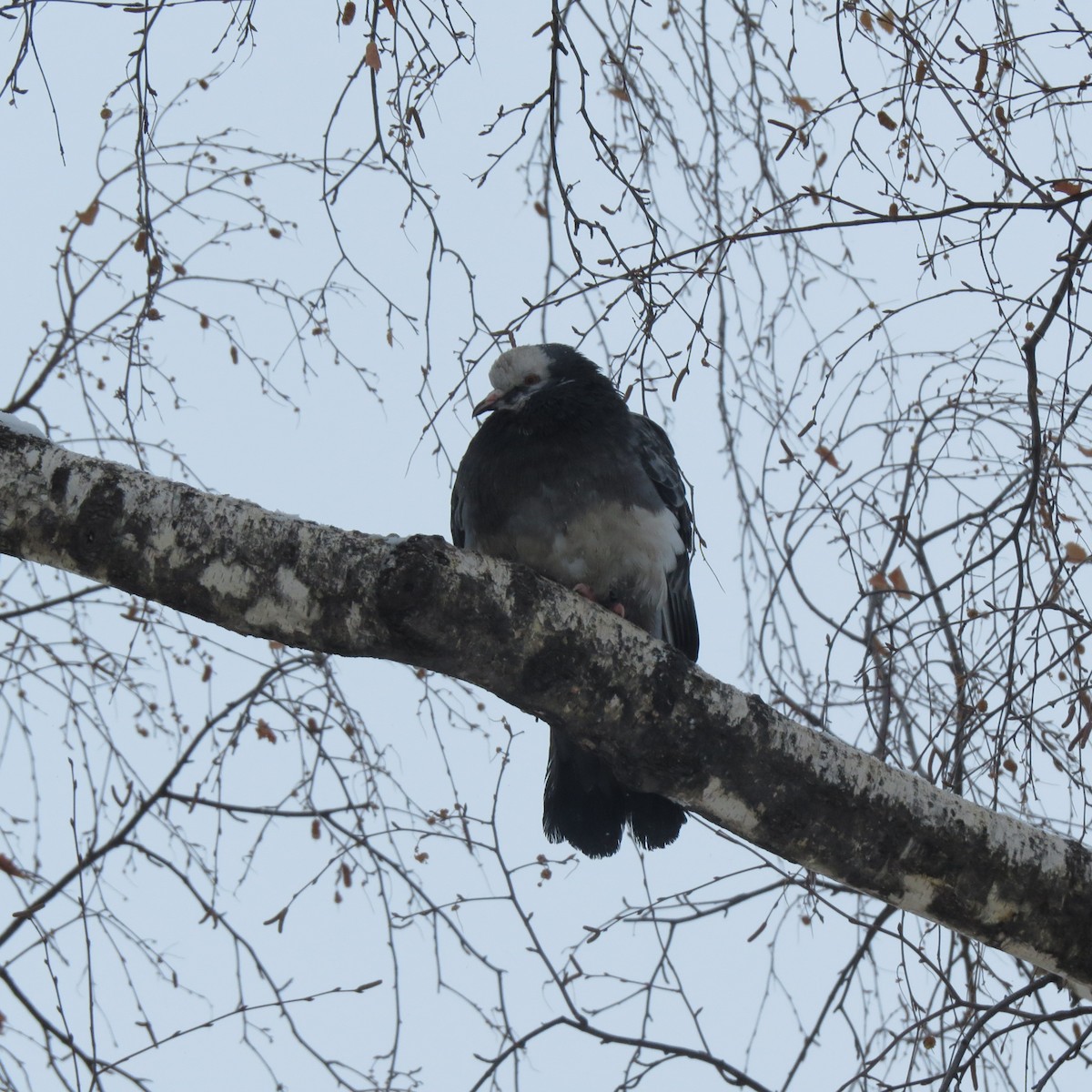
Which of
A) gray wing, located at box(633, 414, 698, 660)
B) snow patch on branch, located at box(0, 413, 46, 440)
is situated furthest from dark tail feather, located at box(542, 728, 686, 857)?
snow patch on branch, located at box(0, 413, 46, 440)

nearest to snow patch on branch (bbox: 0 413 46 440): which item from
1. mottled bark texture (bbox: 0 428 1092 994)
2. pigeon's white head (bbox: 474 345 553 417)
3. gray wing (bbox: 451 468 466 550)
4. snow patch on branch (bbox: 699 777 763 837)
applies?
mottled bark texture (bbox: 0 428 1092 994)

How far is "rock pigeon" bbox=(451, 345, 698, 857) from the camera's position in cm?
271

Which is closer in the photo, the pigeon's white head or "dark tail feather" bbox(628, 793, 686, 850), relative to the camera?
"dark tail feather" bbox(628, 793, 686, 850)

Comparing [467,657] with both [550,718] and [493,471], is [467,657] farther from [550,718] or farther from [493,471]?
[493,471]

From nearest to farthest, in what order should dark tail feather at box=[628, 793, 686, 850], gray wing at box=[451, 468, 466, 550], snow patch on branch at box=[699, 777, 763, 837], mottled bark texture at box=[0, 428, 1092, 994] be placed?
mottled bark texture at box=[0, 428, 1092, 994] < snow patch on branch at box=[699, 777, 763, 837] < dark tail feather at box=[628, 793, 686, 850] < gray wing at box=[451, 468, 466, 550]

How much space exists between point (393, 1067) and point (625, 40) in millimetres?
2307

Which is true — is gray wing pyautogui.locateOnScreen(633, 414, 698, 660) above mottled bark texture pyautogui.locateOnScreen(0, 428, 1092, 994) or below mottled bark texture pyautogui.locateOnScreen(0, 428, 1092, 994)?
above

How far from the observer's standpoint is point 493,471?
290cm

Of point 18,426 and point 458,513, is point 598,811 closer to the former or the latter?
point 458,513

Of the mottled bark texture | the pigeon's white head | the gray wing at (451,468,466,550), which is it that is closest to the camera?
the mottled bark texture

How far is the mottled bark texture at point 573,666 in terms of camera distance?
1768 millimetres

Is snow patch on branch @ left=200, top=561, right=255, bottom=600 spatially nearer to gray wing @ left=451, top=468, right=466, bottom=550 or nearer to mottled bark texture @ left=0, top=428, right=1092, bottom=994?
mottled bark texture @ left=0, top=428, right=1092, bottom=994

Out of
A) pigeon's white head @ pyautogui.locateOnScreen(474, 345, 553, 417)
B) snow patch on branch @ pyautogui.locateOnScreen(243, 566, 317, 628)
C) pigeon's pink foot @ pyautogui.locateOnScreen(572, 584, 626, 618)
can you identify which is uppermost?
pigeon's white head @ pyautogui.locateOnScreen(474, 345, 553, 417)

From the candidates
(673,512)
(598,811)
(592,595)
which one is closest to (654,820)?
(598,811)
